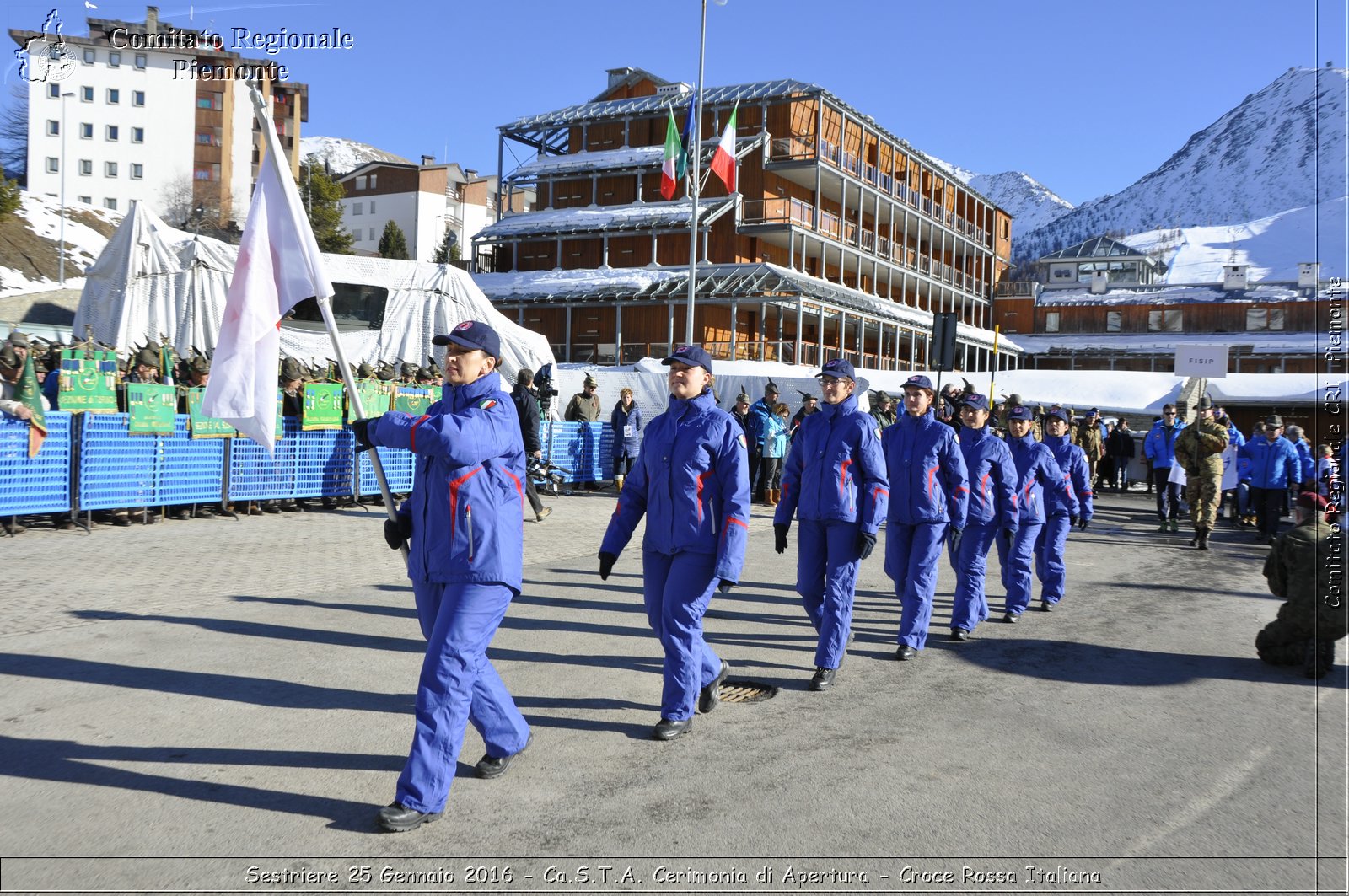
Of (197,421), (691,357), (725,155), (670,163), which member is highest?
(725,155)

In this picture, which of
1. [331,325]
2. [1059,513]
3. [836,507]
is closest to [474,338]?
[331,325]

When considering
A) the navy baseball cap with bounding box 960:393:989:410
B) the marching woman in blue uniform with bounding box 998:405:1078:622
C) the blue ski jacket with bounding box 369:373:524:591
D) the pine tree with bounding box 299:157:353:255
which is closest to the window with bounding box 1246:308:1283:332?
the pine tree with bounding box 299:157:353:255

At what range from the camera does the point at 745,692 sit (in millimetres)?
6629

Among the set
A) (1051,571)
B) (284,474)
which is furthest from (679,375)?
(284,474)

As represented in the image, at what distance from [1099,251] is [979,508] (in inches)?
3112

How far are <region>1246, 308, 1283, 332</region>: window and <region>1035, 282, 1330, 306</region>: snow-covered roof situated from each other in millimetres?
529

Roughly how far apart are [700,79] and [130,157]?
206 feet

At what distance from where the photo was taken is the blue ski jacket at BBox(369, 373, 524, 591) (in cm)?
427

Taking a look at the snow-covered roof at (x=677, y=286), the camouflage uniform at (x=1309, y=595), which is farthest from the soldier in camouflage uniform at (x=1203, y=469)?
the snow-covered roof at (x=677, y=286)

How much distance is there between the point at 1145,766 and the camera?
5273mm

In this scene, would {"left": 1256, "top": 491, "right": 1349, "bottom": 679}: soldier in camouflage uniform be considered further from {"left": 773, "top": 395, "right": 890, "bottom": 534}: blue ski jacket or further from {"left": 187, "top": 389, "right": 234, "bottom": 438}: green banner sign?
{"left": 187, "top": 389, "right": 234, "bottom": 438}: green banner sign

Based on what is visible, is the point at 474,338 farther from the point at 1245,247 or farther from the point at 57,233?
the point at 1245,247

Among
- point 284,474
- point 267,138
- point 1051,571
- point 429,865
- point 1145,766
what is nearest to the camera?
point 429,865

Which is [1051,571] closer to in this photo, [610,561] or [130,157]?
[610,561]
